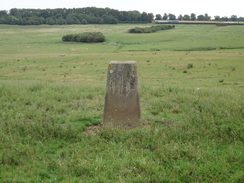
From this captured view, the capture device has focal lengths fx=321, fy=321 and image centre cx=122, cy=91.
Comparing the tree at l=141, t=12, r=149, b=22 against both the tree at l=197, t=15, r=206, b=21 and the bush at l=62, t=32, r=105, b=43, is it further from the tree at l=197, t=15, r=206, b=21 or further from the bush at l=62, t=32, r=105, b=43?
the bush at l=62, t=32, r=105, b=43

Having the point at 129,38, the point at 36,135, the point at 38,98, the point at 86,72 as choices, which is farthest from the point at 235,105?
the point at 129,38

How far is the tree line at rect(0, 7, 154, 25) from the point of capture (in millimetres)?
143375

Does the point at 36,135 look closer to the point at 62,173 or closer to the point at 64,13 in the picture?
the point at 62,173

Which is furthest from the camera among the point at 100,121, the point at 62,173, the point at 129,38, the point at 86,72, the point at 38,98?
the point at 129,38

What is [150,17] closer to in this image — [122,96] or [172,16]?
[172,16]

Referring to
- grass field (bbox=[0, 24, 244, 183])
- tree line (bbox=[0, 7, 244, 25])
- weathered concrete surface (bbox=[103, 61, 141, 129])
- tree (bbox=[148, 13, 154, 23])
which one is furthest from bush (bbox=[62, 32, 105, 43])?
weathered concrete surface (bbox=[103, 61, 141, 129])

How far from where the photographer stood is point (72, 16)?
15325 centimetres

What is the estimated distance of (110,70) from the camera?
31.3ft

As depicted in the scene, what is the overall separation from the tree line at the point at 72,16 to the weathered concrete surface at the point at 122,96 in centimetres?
13747

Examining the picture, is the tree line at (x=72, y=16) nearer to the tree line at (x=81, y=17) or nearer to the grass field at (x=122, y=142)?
the tree line at (x=81, y=17)

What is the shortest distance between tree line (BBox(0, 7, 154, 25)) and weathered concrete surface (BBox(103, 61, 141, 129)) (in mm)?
137473

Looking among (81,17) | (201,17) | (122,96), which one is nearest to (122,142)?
(122,96)

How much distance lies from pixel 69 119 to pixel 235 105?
5545 mm

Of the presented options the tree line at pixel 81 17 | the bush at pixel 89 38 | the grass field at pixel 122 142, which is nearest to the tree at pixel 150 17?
the tree line at pixel 81 17
